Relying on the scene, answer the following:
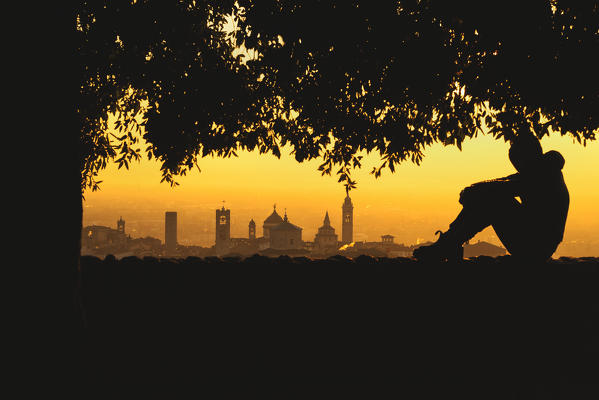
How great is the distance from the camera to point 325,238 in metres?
134

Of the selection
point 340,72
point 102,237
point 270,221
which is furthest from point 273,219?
point 340,72

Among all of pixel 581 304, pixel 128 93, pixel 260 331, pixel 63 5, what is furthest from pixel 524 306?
pixel 128 93

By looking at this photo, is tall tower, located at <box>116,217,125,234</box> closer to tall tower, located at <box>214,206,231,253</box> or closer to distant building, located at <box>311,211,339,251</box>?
tall tower, located at <box>214,206,231,253</box>

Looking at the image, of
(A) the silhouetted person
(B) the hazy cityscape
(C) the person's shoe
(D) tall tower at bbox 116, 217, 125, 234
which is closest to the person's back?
(A) the silhouetted person

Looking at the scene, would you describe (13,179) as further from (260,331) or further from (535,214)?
(535,214)

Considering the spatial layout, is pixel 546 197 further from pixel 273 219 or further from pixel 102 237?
pixel 102 237

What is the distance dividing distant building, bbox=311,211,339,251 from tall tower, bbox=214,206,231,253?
886 inches

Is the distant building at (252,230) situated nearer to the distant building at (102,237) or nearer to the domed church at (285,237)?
the domed church at (285,237)

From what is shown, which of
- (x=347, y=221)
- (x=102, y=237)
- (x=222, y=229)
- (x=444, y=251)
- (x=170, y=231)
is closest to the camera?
(x=444, y=251)

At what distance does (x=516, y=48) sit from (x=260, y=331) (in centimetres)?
500

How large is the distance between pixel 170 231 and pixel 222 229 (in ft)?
58.0

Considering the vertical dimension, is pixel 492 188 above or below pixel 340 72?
below

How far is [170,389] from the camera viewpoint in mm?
4609

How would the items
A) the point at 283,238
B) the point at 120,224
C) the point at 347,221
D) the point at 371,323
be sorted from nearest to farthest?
1. the point at 371,323
2. the point at 283,238
3. the point at 347,221
4. the point at 120,224
